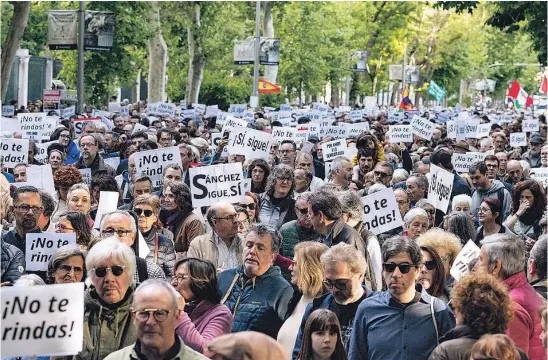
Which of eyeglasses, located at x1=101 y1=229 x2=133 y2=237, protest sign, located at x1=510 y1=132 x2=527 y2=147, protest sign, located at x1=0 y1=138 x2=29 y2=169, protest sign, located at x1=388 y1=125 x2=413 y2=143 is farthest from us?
protest sign, located at x1=510 y1=132 x2=527 y2=147

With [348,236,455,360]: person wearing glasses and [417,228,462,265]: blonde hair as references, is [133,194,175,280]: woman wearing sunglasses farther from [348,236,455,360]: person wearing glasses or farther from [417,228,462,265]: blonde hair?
[348,236,455,360]: person wearing glasses

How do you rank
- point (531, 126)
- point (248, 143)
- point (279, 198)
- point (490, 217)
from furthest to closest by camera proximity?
point (531, 126), point (248, 143), point (279, 198), point (490, 217)

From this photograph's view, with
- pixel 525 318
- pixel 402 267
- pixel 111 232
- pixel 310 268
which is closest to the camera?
pixel 525 318

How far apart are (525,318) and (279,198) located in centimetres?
532

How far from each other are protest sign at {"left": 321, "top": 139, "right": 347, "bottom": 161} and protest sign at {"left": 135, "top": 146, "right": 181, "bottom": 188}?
12.1 ft

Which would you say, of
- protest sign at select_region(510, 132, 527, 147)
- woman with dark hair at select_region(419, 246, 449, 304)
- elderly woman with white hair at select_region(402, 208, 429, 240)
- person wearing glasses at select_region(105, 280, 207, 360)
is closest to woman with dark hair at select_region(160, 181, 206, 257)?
elderly woman with white hair at select_region(402, 208, 429, 240)

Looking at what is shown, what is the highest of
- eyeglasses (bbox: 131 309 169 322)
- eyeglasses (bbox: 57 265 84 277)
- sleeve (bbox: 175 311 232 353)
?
eyeglasses (bbox: 131 309 169 322)

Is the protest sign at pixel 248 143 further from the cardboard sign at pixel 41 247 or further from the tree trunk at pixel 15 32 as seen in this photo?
the tree trunk at pixel 15 32

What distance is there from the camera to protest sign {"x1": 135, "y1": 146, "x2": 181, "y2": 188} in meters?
15.7

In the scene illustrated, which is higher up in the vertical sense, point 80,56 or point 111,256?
point 80,56

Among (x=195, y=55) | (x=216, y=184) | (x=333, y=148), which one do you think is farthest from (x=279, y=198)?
(x=195, y=55)

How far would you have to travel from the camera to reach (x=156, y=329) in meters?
6.37

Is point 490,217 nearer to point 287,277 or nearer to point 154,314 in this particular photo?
point 287,277

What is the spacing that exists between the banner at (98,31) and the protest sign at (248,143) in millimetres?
19792
